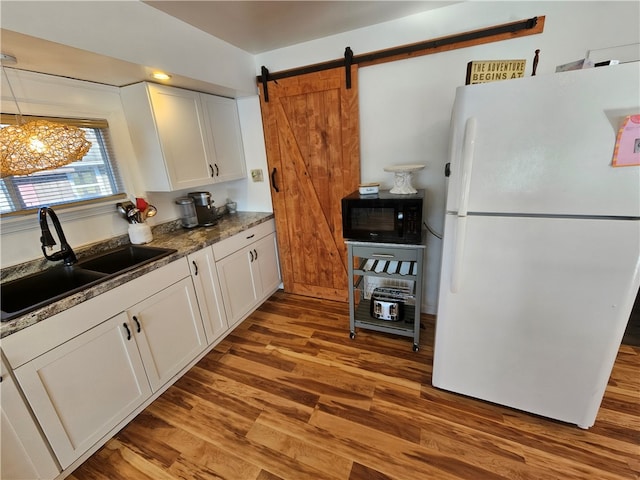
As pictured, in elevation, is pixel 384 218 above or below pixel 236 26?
below

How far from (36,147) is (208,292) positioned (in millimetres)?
1263

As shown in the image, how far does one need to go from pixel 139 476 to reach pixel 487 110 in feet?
7.98

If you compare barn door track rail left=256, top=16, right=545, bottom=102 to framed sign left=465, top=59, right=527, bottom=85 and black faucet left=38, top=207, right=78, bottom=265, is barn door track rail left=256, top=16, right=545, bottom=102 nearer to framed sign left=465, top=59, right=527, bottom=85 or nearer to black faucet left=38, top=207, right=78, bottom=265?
framed sign left=465, top=59, right=527, bottom=85

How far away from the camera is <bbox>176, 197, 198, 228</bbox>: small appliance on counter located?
7.69 feet

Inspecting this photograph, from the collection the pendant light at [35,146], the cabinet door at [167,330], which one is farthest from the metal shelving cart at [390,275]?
the pendant light at [35,146]

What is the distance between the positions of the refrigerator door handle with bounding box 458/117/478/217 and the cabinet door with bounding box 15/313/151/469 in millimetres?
1893

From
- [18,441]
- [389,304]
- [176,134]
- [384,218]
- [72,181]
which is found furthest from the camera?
[389,304]

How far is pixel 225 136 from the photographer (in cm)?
253

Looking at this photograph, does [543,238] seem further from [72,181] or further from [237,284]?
[72,181]

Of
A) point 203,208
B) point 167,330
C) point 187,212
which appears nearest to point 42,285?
point 167,330

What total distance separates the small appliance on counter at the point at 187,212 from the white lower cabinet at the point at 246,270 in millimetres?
444

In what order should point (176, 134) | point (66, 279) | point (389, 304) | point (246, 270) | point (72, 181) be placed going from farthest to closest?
point (246, 270), point (389, 304), point (176, 134), point (72, 181), point (66, 279)

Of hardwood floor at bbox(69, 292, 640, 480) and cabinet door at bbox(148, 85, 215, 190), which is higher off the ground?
cabinet door at bbox(148, 85, 215, 190)

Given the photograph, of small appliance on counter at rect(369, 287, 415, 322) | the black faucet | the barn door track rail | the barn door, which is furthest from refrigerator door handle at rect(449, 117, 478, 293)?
the black faucet
